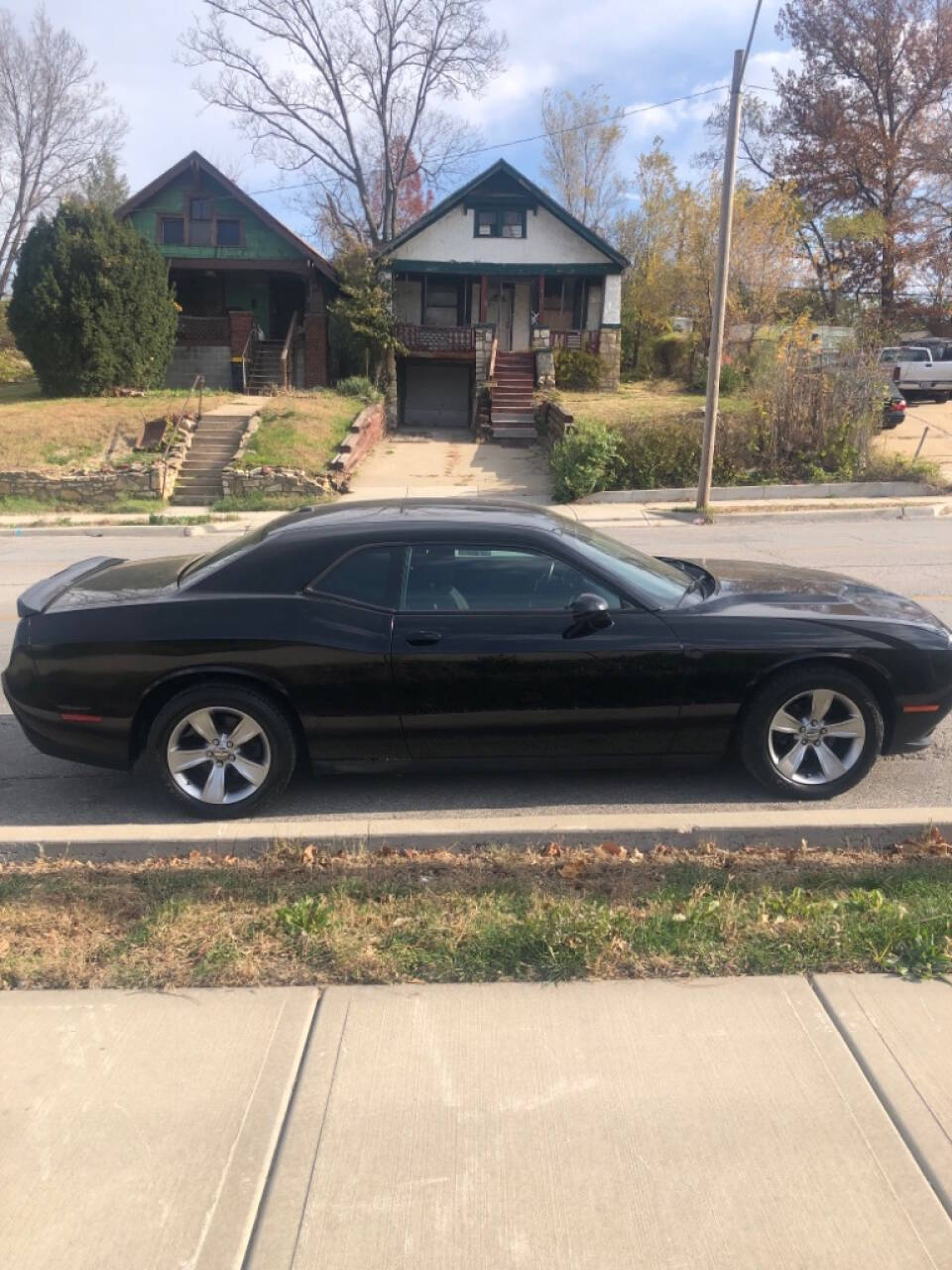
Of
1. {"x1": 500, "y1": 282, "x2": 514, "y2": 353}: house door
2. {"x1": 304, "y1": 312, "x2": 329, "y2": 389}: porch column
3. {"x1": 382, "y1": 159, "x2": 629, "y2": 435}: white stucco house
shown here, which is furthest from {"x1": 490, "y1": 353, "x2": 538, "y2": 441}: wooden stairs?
{"x1": 304, "y1": 312, "x2": 329, "y2": 389}: porch column

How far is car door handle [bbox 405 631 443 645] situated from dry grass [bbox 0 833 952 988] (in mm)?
980

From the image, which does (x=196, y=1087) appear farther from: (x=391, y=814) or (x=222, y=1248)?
(x=391, y=814)

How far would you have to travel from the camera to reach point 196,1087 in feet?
9.14

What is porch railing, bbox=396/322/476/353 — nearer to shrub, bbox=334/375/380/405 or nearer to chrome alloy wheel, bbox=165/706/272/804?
shrub, bbox=334/375/380/405

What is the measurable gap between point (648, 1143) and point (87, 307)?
26.3m

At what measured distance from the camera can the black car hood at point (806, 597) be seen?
4.90m

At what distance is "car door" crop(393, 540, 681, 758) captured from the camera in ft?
15.3

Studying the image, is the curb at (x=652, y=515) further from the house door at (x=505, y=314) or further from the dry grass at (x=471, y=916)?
the house door at (x=505, y=314)

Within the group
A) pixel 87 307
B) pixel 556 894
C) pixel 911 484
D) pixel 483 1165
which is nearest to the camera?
pixel 483 1165

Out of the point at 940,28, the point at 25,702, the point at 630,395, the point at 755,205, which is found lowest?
the point at 25,702

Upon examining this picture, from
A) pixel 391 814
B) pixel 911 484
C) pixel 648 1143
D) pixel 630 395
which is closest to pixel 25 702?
pixel 391 814

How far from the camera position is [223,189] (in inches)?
1307

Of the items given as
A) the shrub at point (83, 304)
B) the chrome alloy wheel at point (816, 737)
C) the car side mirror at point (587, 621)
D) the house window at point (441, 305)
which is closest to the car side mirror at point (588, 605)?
the car side mirror at point (587, 621)

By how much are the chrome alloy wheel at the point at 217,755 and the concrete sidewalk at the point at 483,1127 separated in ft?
5.18
